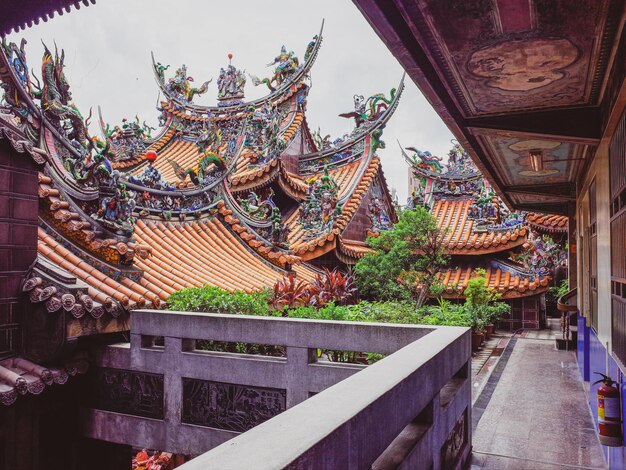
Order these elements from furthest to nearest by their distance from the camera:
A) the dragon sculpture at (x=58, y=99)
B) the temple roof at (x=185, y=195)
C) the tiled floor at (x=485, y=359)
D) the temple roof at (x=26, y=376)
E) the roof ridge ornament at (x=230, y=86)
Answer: the roof ridge ornament at (x=230, y=86)
the tiled floor at (x=485, y=359)
the dragon sculpture at (x=58, y=99)
the temple roof at (x=185, y=195)
the temple roof at (x=26, y=376)

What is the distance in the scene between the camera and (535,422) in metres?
5.77

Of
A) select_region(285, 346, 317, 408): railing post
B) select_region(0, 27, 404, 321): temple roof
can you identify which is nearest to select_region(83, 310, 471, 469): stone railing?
select_region(285, 346, 317, 408): railing post

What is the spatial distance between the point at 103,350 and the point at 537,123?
506 centimetres

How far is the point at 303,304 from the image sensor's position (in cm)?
815

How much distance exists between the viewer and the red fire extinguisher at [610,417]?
3.98 m

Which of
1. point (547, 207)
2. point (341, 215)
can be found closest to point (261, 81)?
point (341, 215)

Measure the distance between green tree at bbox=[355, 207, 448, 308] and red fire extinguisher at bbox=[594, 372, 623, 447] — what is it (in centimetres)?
703

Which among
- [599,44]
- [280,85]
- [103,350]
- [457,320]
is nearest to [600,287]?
[599,44]

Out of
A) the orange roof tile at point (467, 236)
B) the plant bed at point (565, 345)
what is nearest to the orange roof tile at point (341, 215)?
the orange roof tile at point (467, 236)

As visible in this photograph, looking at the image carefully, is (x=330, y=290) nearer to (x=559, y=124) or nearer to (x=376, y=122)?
(x=559, y=124)

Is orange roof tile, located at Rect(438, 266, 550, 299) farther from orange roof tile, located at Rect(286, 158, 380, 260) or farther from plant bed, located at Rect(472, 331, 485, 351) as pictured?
orange roof tile, located at Rect(286, 158, 380, 260)

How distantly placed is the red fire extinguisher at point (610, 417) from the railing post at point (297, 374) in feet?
8.02

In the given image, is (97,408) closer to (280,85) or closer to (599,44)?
(599,44)

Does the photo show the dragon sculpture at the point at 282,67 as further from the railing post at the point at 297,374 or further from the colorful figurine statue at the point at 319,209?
the railing post at the point at 297,374
